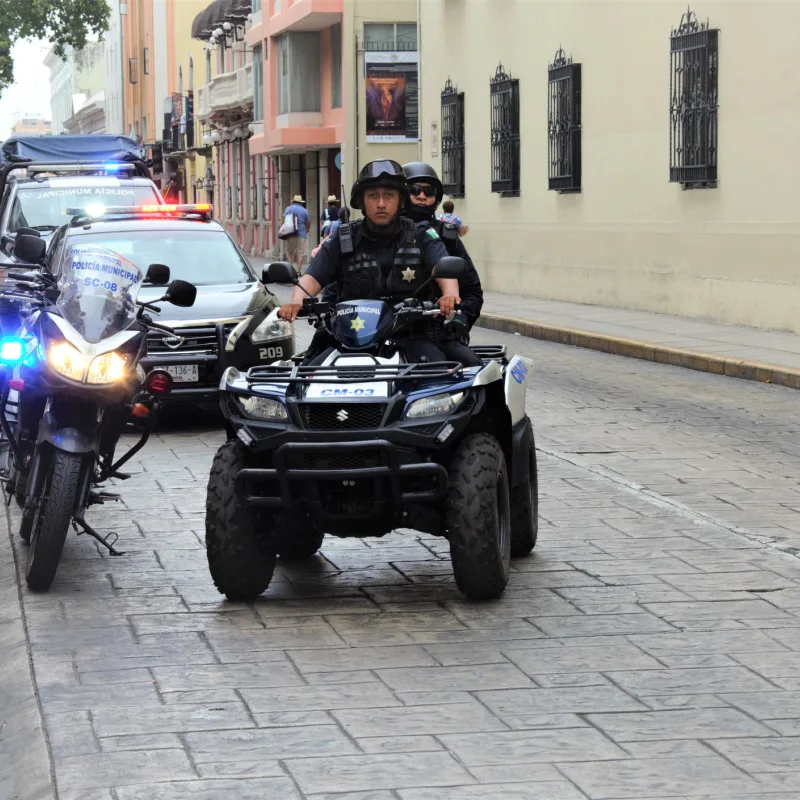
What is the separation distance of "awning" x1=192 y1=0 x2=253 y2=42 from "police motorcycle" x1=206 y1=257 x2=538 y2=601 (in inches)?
1829

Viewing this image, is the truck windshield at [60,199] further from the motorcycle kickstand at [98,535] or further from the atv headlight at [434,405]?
the atv headlight at [434,405]

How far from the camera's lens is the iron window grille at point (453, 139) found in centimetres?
3138

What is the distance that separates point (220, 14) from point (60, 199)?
3535 centimetres

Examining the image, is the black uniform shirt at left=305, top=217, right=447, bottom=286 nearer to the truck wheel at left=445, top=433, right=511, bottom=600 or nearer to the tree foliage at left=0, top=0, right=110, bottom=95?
the truck wheel at left=445, top=433, right=511, bottom=600

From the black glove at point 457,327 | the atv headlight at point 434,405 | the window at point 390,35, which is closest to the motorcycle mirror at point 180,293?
the black glove at point 457,327

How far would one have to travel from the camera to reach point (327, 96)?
43.9 meters

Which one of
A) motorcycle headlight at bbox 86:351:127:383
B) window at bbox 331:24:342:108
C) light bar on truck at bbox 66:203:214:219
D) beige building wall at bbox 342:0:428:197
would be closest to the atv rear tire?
motorcycle headlight at bbox 86:351:127:383

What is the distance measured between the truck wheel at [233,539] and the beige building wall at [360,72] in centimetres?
3429

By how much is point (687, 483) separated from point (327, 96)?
35.6m

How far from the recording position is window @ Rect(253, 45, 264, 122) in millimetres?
48825

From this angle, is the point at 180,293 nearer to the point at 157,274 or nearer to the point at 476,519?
the point at 157,274

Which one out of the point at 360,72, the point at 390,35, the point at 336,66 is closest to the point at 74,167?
the point at 360,72

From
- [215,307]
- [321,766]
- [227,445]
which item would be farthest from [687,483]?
[321,766]

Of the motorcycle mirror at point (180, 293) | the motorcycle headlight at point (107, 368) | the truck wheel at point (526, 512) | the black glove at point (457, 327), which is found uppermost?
the motorcycle mirror at point (180, 293)
